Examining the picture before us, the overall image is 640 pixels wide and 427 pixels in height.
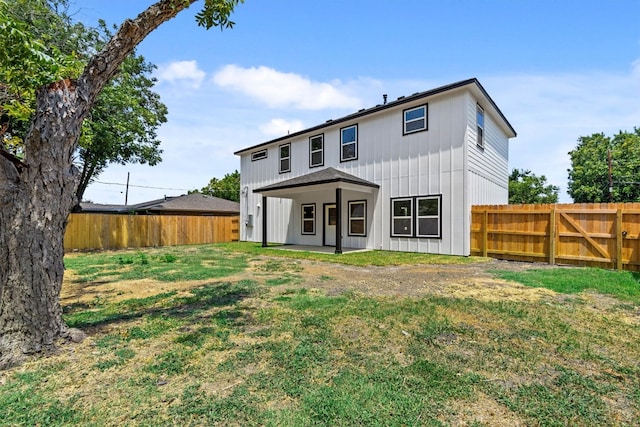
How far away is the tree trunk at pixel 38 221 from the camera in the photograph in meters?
2.76

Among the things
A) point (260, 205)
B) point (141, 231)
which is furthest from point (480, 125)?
point (141, 231)

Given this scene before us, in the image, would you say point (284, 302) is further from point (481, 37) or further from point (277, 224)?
point (277, 224)

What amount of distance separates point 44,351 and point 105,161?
1757 cm

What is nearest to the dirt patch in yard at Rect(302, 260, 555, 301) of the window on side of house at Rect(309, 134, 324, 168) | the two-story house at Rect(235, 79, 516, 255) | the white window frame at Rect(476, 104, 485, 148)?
the two-story house at Rect(235, 79, 516, 255)

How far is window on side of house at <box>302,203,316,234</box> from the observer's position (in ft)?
49.6

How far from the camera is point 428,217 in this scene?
1109 cm

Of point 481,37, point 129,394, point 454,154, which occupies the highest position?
point 481,37

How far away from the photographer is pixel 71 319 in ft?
12.9

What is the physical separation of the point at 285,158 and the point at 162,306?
1249 cm

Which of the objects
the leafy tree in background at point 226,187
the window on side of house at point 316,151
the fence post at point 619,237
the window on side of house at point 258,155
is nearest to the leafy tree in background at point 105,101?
the window on side of house at point 258,155

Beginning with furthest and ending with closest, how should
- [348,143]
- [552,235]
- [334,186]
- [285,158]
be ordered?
1. [285,158]
2. [348,143]
3. [334,186]
4. [552,235]

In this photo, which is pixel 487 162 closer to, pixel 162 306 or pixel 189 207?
pixel 162 306

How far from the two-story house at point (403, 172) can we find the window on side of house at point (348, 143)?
0.14 feet

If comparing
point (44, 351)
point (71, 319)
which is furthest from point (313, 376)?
point (71, 319)
